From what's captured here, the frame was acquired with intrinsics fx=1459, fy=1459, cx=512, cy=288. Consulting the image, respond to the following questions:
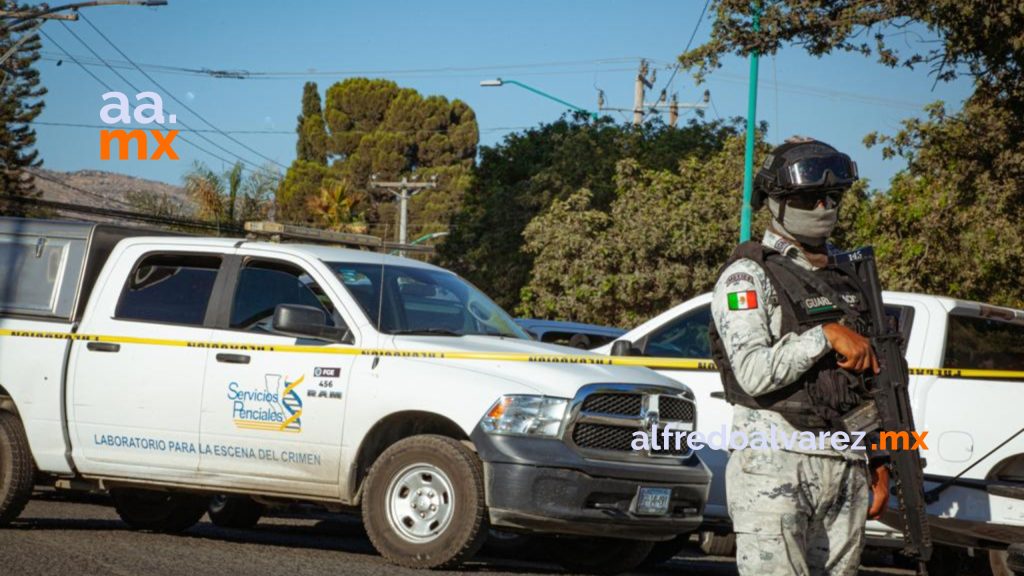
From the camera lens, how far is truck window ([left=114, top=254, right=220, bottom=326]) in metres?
9.28

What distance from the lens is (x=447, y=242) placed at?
4628cm

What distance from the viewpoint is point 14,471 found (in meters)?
9.20

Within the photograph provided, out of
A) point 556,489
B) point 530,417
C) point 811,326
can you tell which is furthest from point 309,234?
point 811,326

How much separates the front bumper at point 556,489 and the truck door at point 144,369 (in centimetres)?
205

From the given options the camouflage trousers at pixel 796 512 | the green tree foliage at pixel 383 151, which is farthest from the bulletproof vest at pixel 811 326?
the green tree foliage at pixel 383 151

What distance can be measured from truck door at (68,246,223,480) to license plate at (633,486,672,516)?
109 inches

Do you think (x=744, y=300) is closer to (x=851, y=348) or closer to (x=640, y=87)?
(x=851, y=348)

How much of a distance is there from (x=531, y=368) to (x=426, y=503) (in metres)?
0.96

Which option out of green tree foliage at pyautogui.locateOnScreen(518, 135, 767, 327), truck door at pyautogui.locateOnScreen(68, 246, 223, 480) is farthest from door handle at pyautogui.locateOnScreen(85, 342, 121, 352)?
green tree foliage at pyautogui.locateOnScreen(518, 135, 767, 327)

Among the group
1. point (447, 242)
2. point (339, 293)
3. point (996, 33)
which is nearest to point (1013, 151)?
point (996, 33)

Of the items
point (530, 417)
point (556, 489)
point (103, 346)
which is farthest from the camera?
point (103, 346)

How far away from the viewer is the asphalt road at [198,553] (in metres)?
7.83

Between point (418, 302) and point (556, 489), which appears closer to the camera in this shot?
point (556, 489)

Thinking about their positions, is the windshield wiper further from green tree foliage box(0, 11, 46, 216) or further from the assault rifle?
green tree foliage box(0, 11, 46, 216)
